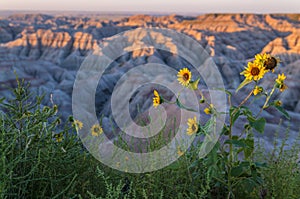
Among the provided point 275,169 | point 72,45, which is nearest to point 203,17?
point 72,45

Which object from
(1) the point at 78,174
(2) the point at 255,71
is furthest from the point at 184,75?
A: (1) the point at 78,174

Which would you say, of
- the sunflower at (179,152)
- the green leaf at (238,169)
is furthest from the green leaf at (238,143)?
the sunflower at (179,152)

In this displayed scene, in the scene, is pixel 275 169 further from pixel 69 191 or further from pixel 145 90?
pixel 145 90

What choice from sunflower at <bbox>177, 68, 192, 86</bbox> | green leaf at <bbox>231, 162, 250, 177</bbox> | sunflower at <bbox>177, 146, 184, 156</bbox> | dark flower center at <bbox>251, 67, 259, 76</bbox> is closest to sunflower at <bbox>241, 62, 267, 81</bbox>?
dark flower center at <bbox>251, 67, 259, 76</bbox>

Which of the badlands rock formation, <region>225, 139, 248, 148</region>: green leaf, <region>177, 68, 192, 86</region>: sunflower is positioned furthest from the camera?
the badlands rock formation

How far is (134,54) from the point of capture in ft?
213

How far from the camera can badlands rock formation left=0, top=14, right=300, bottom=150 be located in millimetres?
33094

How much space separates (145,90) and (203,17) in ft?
A: 348

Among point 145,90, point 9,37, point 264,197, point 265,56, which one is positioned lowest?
point 9,37

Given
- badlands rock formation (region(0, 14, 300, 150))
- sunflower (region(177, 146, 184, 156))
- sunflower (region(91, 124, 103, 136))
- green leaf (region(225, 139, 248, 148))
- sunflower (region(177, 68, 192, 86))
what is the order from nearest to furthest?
1. green leaf (region(225, 139, 248, 148))
2. sunflower (region(177, 68, 192, 86))
3. sunflower (region(177, 146, 184, 156))
4. sunflower (region(91, 124, 103, 136))
5. badlands rock formation (region(0, 14, 300, 150))

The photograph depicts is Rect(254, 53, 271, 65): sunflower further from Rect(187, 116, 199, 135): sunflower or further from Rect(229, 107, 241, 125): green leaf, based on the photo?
Rect(187, 116, 199, 135): sunflower

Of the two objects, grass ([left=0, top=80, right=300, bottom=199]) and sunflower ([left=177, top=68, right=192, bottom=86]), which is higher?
sunflower ([left=177, top=68, right=192, bottom=86])

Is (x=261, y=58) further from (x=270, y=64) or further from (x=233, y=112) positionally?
(x=233, y=112)

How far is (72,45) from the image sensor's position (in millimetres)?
80625
